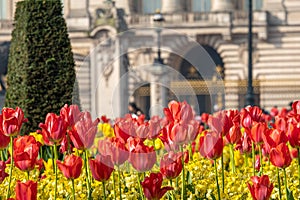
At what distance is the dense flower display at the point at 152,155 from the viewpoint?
4.52 metres

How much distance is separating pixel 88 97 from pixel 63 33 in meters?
3.83

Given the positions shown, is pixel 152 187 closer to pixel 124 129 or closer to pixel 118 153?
pixel 118 153

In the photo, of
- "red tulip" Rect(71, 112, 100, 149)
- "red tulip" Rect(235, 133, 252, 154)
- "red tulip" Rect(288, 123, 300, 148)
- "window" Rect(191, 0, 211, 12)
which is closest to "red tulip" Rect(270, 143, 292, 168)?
"red tulip" Rect(288, 123, 300, 148)

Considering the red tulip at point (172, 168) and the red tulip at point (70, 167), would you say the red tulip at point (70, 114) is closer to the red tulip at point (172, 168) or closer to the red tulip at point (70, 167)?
the red tulip at point (70, 167)

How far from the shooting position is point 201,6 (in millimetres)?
46844

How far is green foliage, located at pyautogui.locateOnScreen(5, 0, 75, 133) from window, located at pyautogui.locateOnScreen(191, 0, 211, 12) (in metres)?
36.1

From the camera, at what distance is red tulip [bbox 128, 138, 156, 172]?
14.8ft

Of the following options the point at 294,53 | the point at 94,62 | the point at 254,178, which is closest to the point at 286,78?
the point at 294,53

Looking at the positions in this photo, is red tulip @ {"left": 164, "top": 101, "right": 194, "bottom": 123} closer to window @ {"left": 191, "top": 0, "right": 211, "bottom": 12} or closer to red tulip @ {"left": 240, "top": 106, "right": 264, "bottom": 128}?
red tulip @ {"left": 240, "top": 106, "right": 264, "bottom": 128}

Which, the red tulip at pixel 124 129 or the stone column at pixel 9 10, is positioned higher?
the stone column at pixel 9 10

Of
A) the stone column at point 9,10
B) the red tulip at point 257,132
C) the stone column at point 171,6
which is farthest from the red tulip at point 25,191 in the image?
the stone column at point 9,10

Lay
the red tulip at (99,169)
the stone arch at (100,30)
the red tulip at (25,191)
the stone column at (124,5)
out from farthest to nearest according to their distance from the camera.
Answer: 1. the stone column at (124,5)
2. the stone arch at (100,30)
3. the red tulip at (99,169)
4. the red tulip at (25,191)

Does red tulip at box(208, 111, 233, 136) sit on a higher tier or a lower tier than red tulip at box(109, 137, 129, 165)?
higher

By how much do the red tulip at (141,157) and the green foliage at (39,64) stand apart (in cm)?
563
